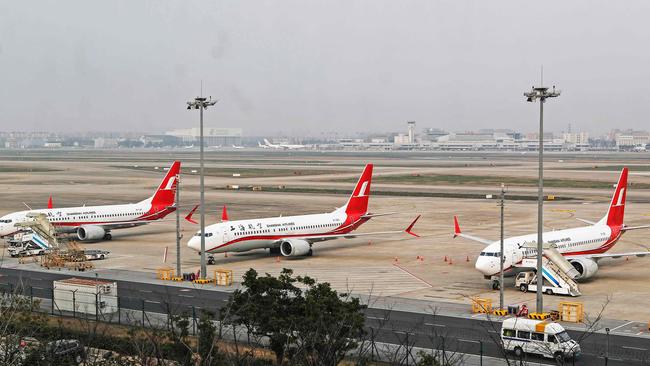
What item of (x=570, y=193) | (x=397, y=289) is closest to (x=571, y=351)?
(x=397, y=289)

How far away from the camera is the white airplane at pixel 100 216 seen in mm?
92812

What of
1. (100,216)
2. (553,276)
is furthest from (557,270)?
(100,216)

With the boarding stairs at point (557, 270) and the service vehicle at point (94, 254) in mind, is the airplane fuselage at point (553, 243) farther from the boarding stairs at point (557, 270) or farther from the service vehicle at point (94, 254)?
the service vehicle at point (94, 254)

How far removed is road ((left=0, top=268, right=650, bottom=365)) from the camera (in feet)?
147

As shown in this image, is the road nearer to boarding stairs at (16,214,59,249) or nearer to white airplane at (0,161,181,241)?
boarding stairs at (16,214,59,249)

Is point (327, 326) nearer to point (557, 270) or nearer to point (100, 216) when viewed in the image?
point (557, 270)

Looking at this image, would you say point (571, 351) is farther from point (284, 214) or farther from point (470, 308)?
point (284, 214)

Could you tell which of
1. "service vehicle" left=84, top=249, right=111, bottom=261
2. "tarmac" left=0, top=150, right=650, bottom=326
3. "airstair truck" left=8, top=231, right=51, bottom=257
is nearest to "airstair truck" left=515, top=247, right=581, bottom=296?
"tarmac" left=0, top=150, right=650, bottom=326

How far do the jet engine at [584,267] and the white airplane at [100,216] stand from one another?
144ft

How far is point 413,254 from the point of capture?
275 ft

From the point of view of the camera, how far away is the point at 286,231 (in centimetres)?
8212

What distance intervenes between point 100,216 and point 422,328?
55091 mm

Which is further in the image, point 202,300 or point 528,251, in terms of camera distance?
point 528,251

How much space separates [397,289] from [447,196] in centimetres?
8823
